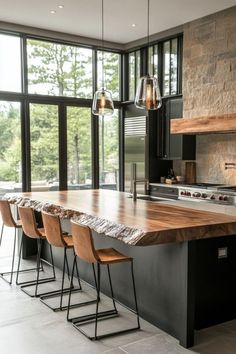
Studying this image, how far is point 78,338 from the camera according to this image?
3.29 m

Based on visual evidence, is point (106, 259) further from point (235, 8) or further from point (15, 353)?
point (235, 8)

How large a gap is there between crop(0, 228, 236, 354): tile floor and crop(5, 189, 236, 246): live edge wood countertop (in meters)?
0.85

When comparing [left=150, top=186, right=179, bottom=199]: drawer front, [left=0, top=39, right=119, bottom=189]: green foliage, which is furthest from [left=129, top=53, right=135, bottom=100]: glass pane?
[left=150, top=186, right=179, bottom=199]: drawer front

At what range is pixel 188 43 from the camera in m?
6.63

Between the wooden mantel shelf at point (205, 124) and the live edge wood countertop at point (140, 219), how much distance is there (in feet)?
6.30

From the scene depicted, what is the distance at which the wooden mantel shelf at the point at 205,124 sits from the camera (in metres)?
5.66

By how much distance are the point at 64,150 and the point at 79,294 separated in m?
3.46

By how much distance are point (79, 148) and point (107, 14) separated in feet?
7.88

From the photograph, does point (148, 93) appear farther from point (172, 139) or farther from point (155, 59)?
point (155, 59)

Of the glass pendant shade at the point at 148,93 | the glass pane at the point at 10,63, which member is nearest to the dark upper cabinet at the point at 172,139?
the glass pane at the point at 10,63

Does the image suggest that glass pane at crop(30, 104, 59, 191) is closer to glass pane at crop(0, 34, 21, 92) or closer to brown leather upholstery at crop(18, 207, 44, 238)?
glass pane at crop(0, 34, 21, 92)

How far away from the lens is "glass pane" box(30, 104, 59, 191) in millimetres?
6973

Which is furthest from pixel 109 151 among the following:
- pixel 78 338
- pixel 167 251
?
pixel 78 338

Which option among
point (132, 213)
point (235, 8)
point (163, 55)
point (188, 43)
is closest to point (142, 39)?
point (163, 55)
